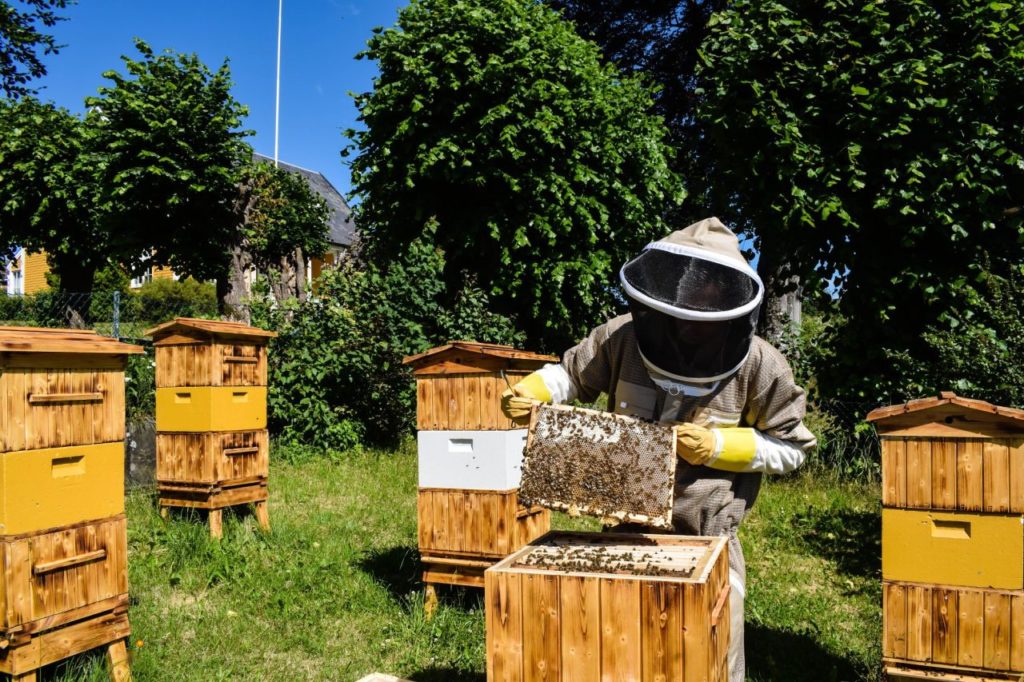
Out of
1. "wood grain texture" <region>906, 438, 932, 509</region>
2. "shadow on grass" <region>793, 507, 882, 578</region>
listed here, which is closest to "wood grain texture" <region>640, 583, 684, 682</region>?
"wood grain texture" <region>906, 438, 932, 509</region>

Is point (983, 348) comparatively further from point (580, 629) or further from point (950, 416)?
point (580, 629)

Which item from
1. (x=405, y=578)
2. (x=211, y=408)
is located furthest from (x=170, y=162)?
(x=405, y=578)

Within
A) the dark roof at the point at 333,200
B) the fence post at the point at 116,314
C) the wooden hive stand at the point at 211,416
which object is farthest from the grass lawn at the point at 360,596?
the dark roof at the point at 333,200

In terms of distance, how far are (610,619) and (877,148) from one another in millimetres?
5922

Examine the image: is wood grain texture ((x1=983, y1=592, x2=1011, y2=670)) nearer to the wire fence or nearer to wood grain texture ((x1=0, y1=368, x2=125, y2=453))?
wood grain texture ((x1=0, y1=368, x2=125, y2=453))

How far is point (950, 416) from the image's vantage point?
11.3 ft

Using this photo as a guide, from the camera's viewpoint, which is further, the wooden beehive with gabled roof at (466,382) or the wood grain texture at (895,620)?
the wooden beehive with gabled roof at (466,382)

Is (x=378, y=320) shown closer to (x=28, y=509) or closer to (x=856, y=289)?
(x=856, y=289)

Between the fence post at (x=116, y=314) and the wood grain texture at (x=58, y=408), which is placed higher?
the fence post at (x=116, y=314)

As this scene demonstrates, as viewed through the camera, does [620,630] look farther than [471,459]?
No

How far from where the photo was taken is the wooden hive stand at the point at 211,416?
6008mm

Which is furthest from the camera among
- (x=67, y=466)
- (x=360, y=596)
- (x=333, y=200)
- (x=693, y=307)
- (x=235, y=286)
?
(x=333, y=200)

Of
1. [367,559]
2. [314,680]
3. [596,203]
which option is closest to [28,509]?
[314,680]

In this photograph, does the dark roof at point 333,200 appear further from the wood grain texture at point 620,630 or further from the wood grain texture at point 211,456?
the wood grain texture at point 620,630
